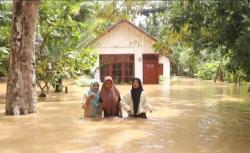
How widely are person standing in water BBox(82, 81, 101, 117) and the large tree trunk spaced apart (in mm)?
2223

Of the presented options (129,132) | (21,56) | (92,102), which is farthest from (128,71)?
(129,132)

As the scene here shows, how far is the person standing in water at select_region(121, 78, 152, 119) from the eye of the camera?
11758 millimetres

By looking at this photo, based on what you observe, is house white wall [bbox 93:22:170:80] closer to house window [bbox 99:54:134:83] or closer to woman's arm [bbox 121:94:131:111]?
house window [bbox 99:54:134:83]

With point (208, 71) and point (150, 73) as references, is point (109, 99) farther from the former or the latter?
point (208, 71)

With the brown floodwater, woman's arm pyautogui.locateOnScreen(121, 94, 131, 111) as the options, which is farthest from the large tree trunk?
woman's arm pyautogui.locateOnScreen(121, 94, 131, 111)

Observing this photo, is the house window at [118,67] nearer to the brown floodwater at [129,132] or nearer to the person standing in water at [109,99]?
the brown floodwater at [129,132]

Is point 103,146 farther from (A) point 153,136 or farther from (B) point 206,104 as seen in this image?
(B) point 206,104

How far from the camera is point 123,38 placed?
3434 cm

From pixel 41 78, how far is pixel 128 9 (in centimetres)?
876

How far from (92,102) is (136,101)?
120cm

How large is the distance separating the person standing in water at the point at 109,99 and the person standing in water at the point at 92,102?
0.15 metres

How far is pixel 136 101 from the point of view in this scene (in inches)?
462

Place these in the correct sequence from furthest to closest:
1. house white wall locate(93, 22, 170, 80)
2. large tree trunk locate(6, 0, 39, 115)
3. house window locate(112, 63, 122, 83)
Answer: house window locate(112, 63, 122, 83) → house white wall locate(93, 22, 170, 80) → large tree trunk locate(6, 0, 39, 115)

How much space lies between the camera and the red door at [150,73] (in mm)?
34406
